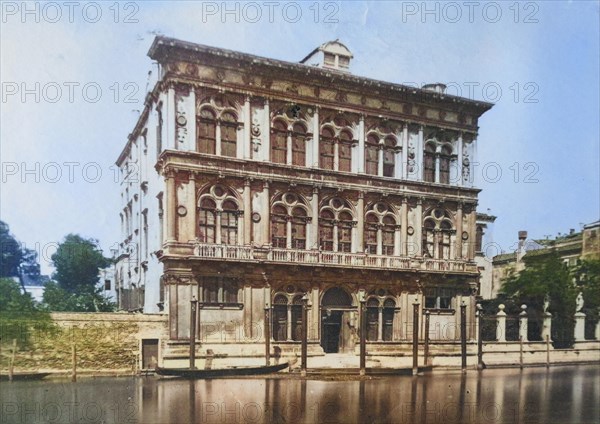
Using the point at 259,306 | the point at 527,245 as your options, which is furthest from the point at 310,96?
the point at 527,245

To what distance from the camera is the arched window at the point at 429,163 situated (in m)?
15.0

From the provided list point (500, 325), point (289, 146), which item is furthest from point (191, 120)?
point (500, 325)

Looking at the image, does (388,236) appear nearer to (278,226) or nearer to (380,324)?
(380,324)

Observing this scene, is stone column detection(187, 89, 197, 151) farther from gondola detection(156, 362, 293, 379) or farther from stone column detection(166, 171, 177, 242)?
gondola detection(156, 362, 293, 379)

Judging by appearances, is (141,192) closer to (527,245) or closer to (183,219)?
(183,219)

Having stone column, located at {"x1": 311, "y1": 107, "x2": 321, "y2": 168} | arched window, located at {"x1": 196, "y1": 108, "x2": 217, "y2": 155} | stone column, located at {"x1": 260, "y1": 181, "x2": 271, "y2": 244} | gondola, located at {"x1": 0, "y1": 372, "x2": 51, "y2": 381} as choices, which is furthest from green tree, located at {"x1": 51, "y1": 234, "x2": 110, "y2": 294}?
stone column, located at {"x1": 311, "y1": 107, "x2": 321, "y2": 168}

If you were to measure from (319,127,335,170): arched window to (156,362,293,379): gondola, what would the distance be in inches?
203

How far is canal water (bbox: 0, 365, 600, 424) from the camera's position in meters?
9.05

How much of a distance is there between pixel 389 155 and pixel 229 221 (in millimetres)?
4495

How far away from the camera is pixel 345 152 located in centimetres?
1479

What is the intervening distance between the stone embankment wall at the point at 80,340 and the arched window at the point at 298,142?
5.14 m

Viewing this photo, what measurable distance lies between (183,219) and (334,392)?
18.3 feet

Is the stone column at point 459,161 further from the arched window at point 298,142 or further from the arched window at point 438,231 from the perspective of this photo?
the arched window at point 298,142

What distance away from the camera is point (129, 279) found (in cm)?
1733
